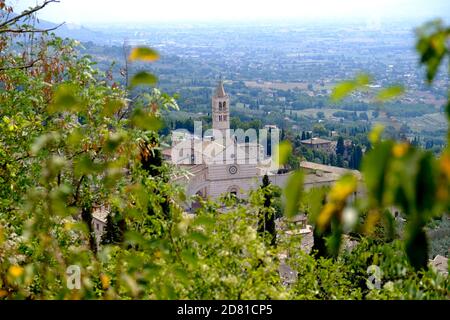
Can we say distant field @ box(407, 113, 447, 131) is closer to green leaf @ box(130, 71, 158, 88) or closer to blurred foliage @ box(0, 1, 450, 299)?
blurred foliage @ box(0, 1, 450, 299)

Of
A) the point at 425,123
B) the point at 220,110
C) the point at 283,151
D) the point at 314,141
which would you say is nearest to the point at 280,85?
the point at 425,123

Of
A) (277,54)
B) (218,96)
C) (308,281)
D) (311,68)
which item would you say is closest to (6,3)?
(308,281)

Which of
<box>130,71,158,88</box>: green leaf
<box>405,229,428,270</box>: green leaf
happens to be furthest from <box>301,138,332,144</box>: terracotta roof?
<box>405,229,428,270</box>: green leaf

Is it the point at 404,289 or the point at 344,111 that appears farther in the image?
the point at 344,111

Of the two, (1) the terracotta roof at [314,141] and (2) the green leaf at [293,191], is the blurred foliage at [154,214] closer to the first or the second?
(2) the green leaf at [293,191]

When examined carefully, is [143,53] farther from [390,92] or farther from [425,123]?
[425,123]

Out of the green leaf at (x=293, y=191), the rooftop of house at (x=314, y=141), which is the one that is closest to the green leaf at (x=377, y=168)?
the green leaf at (x=293, y=191)
